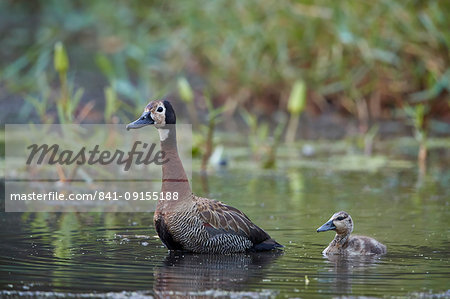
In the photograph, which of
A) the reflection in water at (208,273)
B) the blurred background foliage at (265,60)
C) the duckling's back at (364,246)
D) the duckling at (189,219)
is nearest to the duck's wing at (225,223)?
the duckling at (189,219)

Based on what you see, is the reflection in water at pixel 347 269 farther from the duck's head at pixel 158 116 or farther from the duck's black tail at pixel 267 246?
the duck's head at pixel 158 116

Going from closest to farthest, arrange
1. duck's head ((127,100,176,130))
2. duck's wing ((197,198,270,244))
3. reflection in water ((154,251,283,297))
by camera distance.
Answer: reflection in water ((154,251,283,297)) → duck's wing ((197,198,270,244)) → duck's head ((127,100,176,130))

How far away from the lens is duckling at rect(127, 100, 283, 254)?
26.2ft

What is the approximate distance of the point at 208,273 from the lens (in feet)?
23.5

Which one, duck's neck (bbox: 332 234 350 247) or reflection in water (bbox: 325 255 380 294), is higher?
duck's neck (bbox: 332 234 350 247)

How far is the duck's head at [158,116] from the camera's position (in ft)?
27.6

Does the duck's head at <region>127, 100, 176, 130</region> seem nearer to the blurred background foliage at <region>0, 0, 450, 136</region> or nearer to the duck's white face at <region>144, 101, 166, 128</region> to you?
the duck's white face at <region>144, 101, 166, 128</region>

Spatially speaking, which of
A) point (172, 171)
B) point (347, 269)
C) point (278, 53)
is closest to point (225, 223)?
point (172, 171)

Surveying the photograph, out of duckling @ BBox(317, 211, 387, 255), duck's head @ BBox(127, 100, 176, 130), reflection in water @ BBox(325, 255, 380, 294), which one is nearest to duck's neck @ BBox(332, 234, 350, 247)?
duckling @ BBox(317, 211, 387, 255)

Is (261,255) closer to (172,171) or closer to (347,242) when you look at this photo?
(347,242)

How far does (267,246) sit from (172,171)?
0.96 meters

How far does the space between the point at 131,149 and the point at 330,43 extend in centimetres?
526

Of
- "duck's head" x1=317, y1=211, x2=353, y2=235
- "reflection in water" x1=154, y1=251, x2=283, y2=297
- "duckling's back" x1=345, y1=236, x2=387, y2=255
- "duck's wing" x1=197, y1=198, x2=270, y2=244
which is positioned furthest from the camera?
"duck's head" x1=317, y1=211, x2=353, y2=235

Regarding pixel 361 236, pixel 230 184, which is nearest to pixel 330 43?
pixel 230 184
